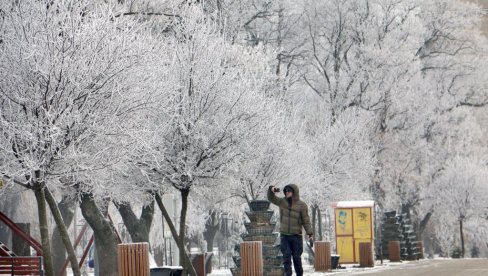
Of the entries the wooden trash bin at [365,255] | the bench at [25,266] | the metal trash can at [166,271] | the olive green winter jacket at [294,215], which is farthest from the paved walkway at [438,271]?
the bench at [25,266]

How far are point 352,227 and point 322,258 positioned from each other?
7727mm

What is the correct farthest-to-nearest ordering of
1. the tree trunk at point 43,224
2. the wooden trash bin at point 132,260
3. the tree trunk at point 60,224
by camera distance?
the tree trunk at point 60,224
the tree trunk at point 43,224
the wooden trash bin at point 132,260

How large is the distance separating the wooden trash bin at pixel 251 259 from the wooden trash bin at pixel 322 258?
9.44 m

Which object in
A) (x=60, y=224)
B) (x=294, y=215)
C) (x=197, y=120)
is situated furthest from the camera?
(x=197, y=120)

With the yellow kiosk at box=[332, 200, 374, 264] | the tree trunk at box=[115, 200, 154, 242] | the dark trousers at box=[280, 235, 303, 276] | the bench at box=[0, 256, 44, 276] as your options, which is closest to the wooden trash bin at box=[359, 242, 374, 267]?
the yellow kiosk at box=[332, 200, 374, 264]

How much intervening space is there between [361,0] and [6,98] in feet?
133

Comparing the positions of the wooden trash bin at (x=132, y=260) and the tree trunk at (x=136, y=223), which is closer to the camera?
the wooden trash bin at (x=132, y=260)

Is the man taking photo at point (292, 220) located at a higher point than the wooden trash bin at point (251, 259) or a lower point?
higher

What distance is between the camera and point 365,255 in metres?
41.5

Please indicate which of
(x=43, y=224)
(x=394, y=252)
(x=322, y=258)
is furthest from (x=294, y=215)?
(x=394, y=252)

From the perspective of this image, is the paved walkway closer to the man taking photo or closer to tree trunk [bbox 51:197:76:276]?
the man taking photo

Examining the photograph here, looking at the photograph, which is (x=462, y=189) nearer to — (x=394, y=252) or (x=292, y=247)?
(x=394, y=252)

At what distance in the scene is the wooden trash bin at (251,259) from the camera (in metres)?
27.0

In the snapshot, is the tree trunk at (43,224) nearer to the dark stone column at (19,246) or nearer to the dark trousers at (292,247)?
the dark trousers at (292,247)
